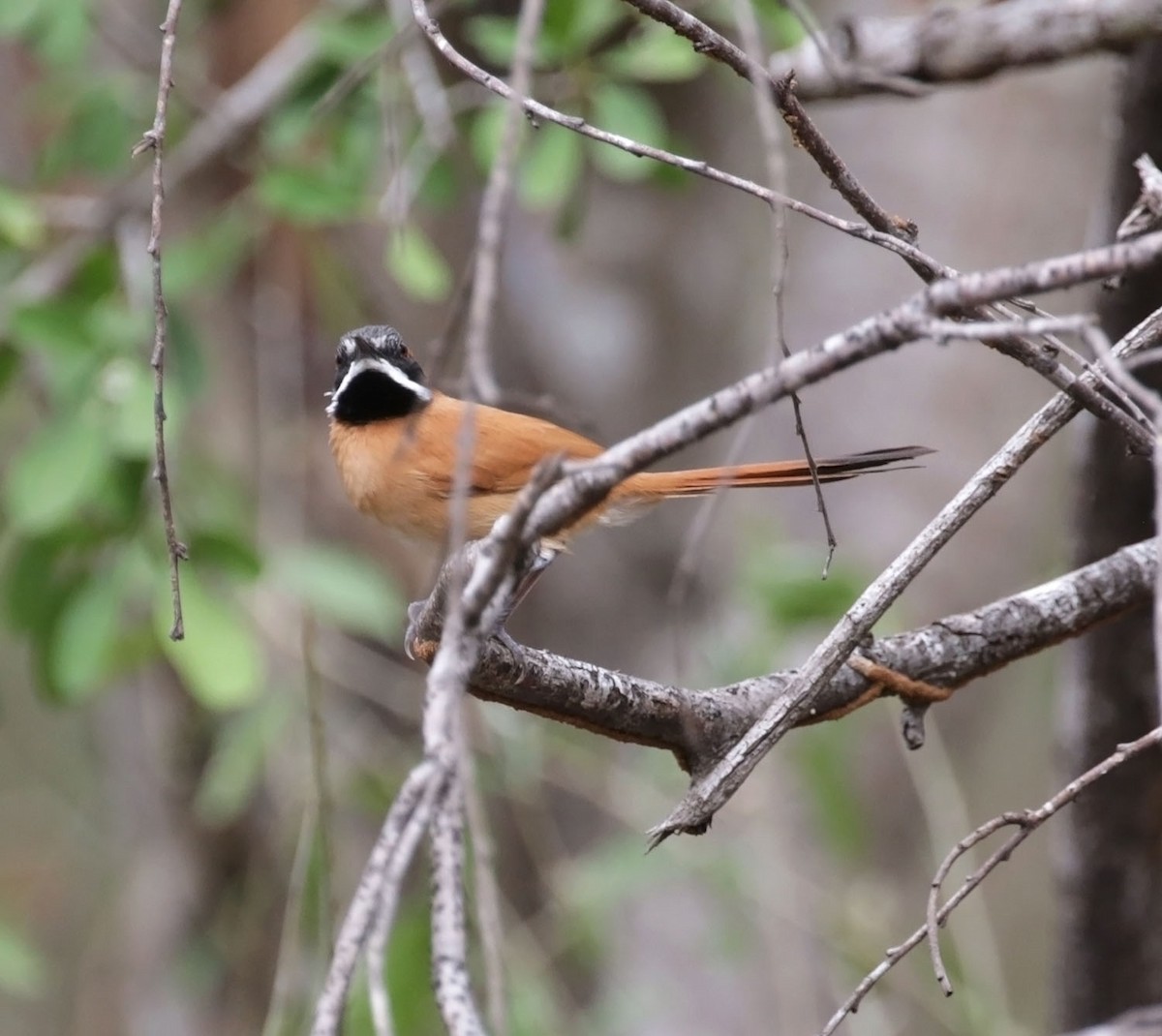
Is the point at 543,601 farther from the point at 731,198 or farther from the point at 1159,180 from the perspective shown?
the point at 1159,180

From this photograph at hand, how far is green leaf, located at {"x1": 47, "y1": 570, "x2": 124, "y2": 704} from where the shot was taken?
11.7 feet

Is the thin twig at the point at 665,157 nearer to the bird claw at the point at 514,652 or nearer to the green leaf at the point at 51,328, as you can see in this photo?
the bird claw at the point at 514,652

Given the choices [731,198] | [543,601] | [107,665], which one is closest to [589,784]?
[543,601]

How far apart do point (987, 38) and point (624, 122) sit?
1545mm

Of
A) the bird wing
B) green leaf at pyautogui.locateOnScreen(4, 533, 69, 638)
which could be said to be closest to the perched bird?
the bird wing

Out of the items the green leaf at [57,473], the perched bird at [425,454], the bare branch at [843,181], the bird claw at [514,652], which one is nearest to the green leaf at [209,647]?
the green leaf at [57,473]

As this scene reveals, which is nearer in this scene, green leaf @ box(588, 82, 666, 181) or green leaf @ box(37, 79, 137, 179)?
green leaf @ box(588, 82, 666, 181)

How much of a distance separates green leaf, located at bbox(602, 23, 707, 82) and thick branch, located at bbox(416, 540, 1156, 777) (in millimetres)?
1839

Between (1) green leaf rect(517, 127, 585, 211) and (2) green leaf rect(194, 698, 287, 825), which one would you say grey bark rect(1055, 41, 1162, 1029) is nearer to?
(1) green leaf rect(517, 127, 585, 211)

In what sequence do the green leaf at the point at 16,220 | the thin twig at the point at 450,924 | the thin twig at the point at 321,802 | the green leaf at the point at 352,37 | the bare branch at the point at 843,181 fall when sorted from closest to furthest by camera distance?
1. the thin twig at the point at 450,924
2. the bare branch at the point at 843,181
3. the thin twig at the point at 321,802
4. the green leaf at the point at 16,220
5. the green leaf at the point at 352,37

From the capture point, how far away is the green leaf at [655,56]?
3.71 m

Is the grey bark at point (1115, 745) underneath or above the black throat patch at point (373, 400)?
underneath

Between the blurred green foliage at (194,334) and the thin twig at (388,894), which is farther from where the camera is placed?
the blurred green foliage at (194,334)

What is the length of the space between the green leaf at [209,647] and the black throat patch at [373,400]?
517 millimetres
